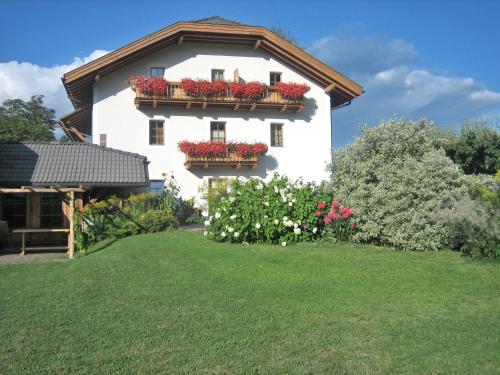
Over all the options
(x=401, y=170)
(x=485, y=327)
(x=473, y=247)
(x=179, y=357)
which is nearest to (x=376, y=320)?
(x=485, y=327)

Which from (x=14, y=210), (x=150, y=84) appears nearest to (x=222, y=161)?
(x=150, y=84)

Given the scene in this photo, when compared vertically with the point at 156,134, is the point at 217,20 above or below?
above

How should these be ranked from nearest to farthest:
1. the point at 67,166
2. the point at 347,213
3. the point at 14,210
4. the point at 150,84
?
the point at 347,213 → the point at 14,210 → the point at 67,166 → the point at 150,84

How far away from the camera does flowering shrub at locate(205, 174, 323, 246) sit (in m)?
12.8

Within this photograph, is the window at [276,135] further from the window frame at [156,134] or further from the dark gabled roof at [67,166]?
the dark gabled roof at [67,166]

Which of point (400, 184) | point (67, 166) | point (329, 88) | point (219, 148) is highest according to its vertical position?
point (329, 88)

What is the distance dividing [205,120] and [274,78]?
4061 millimetres

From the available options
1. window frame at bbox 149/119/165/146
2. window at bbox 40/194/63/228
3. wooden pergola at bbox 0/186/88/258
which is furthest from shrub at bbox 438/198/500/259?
window frame at bbox 149/119/165/146

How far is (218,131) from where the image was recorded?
925 inches

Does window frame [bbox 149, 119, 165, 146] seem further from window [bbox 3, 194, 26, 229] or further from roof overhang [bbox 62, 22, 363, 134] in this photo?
window [bbox 3, 194, 26, 229]

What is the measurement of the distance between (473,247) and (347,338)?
640cm

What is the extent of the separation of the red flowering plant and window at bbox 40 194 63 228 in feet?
Answer: 30.7

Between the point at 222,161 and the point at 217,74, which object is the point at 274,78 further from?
the point at 222,161

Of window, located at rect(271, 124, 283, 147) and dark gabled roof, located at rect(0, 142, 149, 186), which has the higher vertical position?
window, located at rect(271, 124, 283, 147)
